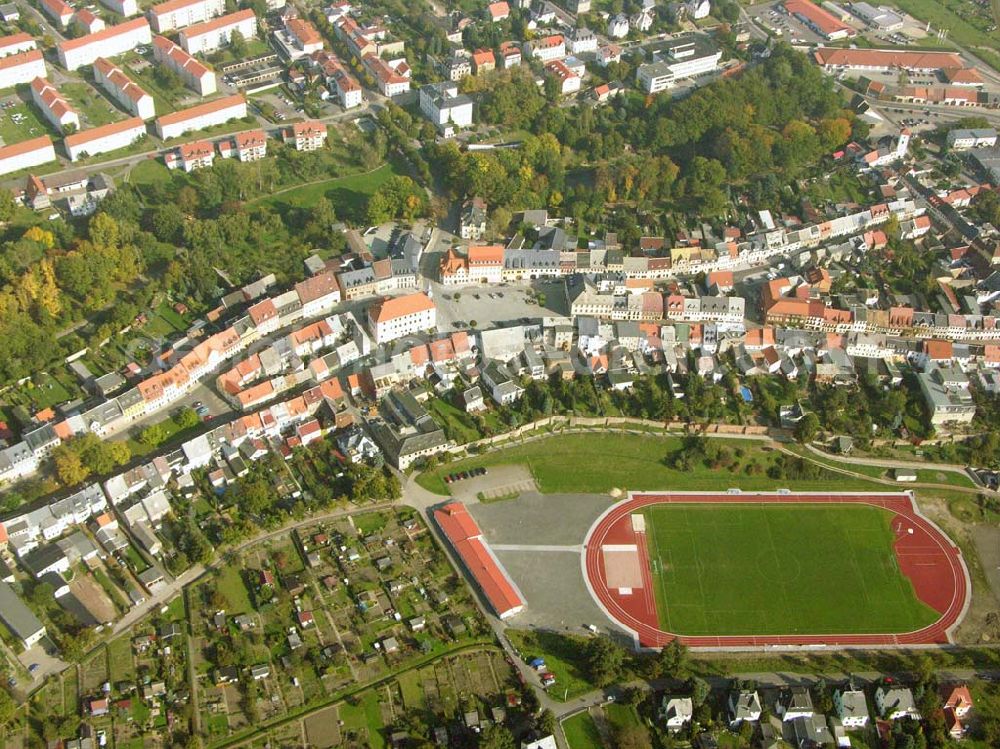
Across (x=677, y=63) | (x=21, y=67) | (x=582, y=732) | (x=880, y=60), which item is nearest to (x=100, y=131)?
(x=21, y=67)

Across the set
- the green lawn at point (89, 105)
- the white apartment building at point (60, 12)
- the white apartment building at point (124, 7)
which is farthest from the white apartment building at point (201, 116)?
the white apartment building at point (60, 12)

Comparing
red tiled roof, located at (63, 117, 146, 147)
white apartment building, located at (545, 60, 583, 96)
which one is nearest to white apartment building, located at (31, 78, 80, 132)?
red tiled roof, located at (63, 117, 146, 147)

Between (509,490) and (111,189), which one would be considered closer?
(509,490)

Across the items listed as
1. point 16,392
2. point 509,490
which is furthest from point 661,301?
point 16,392

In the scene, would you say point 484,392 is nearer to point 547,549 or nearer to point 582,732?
point 547,549

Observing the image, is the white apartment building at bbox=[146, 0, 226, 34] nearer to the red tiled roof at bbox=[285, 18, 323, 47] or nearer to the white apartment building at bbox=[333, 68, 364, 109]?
the red tiled roof at bbox=[285, 18, 323, 47]

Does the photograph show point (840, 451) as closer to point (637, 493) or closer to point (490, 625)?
point (637, 493)

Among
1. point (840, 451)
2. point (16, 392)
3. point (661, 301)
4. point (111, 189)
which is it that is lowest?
point (840, 451)
